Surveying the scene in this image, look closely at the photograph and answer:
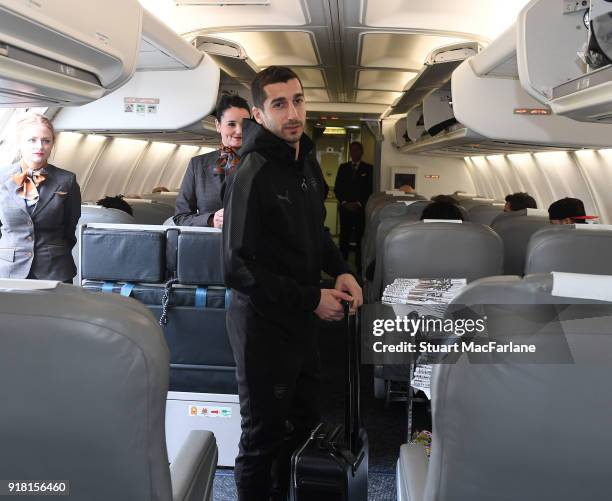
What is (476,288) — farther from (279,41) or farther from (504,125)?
(279,41)

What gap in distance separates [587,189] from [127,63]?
22.3ft

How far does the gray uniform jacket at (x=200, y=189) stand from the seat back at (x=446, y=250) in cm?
113

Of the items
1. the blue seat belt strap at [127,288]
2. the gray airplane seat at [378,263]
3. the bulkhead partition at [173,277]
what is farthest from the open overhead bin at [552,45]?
the blue seat belt strap at [127,288]

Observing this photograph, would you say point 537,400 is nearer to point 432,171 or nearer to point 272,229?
point 272,229

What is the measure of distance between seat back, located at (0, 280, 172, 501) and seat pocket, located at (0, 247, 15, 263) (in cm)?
257

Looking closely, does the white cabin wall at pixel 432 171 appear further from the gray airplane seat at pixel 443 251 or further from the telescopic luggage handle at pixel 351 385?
the telescopic luggage handle at pixel 351 385

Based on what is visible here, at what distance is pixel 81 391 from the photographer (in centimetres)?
138

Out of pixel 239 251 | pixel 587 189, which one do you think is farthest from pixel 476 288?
pixel 587 189

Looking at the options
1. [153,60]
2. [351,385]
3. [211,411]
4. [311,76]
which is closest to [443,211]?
[211,411]

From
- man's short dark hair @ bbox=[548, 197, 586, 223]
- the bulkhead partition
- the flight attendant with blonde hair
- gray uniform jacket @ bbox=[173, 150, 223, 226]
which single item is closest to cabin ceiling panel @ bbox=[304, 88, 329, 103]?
man's short dark hair @ bbox=[548, 197, 586, 223]

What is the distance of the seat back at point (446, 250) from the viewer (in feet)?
12.8

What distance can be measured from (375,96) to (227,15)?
27.0ft

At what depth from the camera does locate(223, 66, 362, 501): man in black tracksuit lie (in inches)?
106

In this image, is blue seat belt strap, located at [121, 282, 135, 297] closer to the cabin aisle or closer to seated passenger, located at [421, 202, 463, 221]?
the cabin aisle
